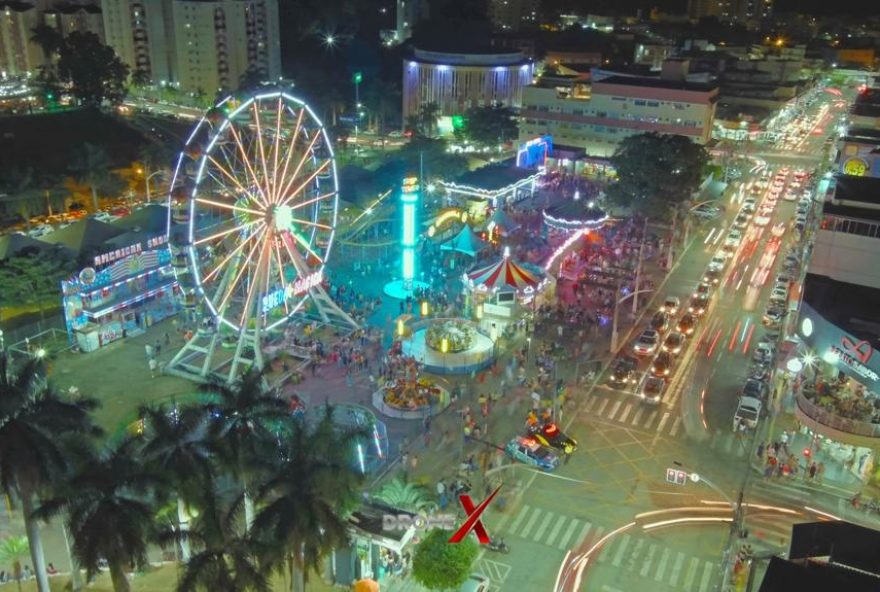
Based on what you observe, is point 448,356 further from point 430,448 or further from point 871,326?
point 871,326

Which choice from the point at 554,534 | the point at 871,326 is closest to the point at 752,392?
the point at 871,326

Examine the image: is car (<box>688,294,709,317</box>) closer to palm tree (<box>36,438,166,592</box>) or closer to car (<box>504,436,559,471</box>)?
car (<box>504,436,559,471</box>)

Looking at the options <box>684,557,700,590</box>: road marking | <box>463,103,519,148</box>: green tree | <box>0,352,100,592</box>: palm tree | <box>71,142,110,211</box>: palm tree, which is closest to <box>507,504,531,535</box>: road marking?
<box>684,557,700,590</box>: road marking

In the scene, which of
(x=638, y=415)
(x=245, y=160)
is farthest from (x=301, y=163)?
(x=638, y=415)

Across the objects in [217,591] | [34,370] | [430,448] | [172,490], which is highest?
[34,370]

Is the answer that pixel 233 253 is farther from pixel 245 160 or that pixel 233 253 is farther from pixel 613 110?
pixel 613 110

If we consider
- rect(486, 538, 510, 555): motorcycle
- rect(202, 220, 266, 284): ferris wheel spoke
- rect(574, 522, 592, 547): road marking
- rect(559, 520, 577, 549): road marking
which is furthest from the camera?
rect(202, 220, 266, 284): ferris wheel spoke

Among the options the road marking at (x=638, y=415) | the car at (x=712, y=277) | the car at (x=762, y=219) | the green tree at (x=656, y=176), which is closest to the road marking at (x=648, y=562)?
the road marking at (x=638, y=415)
